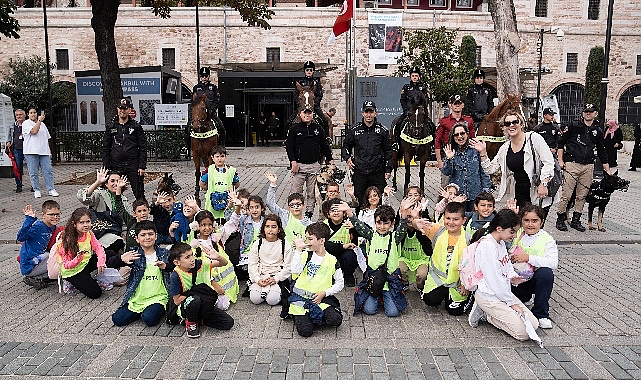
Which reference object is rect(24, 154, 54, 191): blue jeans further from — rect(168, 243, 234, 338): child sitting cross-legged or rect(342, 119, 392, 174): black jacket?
rect(168, 243, 234, 338): child sitting cross-legged

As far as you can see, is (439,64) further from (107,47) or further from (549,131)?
(549,131)

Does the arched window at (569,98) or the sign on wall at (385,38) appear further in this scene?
the arched window at (569,98)

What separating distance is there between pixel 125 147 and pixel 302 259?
5.62 metres

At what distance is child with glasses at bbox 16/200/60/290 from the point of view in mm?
6359

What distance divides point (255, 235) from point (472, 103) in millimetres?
7094

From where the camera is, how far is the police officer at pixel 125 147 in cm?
967

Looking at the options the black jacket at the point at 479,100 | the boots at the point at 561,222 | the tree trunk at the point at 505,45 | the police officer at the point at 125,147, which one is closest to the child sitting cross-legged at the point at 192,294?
the police officer at the point at 125,147

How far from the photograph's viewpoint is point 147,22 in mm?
32906

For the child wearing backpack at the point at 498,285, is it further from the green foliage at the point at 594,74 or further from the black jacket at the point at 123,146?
the green foliage at the point at 594,74

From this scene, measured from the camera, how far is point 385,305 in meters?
5.67

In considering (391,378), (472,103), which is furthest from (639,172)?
(391,378)

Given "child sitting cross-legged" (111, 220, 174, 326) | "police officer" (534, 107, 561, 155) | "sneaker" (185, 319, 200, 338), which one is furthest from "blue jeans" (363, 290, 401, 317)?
"police officer" (534, 107, 561, 155)

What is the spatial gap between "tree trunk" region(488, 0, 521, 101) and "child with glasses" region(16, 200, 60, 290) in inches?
510

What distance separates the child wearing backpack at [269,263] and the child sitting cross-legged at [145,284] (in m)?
0.95
